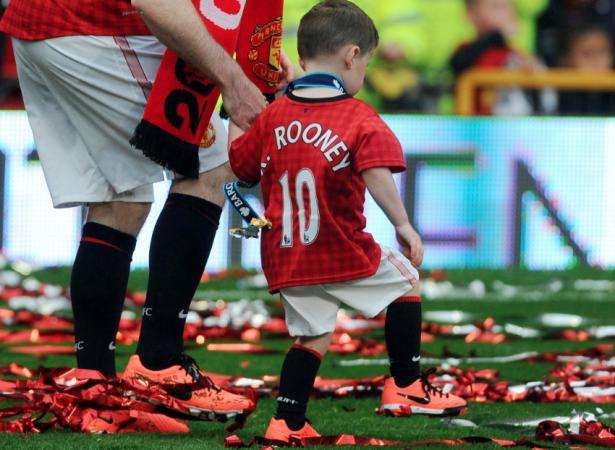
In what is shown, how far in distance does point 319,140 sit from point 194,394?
0.84 m

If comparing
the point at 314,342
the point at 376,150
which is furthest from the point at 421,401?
the point at 376,150

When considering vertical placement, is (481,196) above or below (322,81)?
above

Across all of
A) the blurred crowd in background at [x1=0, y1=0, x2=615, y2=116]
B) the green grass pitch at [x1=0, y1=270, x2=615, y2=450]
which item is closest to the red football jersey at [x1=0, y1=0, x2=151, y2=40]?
the green grass pitch at [x1=0, y1=270, x2=615, y2=450]

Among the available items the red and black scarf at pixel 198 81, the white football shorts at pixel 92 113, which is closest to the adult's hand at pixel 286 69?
the red and black scarf at pixel 198 81

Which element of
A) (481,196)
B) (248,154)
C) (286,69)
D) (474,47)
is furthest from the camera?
(474,47)

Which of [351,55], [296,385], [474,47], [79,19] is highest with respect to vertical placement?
[474,47]

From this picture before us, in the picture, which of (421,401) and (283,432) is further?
(421,401)

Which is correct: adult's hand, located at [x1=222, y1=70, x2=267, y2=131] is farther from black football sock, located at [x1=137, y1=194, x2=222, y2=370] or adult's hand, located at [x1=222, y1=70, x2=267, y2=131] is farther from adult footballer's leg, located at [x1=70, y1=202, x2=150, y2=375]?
adult footballer's leg, located at [x1=70, y1=202, x2=150, y2=375]

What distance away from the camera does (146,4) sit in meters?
4.00

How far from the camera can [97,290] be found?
4.33 meters

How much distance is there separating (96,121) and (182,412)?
3.00 feet

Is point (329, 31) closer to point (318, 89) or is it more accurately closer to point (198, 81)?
point (318, 89)

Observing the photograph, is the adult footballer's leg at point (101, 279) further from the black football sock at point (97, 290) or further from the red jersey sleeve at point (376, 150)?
the red jersey sleeve at point (376, 150)

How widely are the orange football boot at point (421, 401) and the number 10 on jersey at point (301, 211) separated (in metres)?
0.77
